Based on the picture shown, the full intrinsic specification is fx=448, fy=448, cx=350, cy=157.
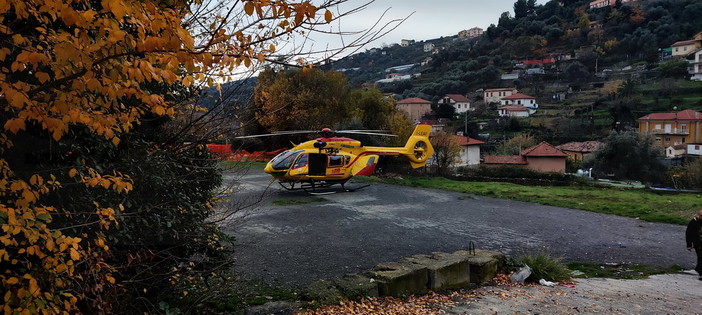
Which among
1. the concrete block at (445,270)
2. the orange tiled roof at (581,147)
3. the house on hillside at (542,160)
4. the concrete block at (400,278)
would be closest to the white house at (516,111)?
the orange tiled roof at (581,147)

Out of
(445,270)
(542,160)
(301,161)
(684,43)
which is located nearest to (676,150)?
(542,160)

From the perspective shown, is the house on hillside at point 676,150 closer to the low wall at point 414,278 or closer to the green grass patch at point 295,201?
the green grass patch at point 295,201

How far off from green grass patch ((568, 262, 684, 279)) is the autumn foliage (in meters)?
7.66

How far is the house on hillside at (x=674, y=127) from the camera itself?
168 feet

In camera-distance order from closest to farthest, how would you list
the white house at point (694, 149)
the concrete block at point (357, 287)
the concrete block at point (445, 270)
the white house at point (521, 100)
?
the concrete block at point (357, 287)
the concrete block at point (445, 270)
the white house at point (694, 149)
the white house at point (521, 100)

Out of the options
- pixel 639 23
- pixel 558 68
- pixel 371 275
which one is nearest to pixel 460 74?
pixel 558 68

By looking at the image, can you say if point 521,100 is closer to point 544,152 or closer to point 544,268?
point 544,152

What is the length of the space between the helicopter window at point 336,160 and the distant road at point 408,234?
1.16m

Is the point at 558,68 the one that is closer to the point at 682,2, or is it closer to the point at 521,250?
the point at 682,2

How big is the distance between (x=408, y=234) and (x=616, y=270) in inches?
167

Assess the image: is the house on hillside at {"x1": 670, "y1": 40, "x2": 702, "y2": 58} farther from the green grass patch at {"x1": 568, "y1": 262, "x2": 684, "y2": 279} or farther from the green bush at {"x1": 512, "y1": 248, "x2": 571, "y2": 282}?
the green bush at {"x1": 512, "y1": 248, "x2": 571, "y2": 282}

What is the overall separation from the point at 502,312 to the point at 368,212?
782 centimetres

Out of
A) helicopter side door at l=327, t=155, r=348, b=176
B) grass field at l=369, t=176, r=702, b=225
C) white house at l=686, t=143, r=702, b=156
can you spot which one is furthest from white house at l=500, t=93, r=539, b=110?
helicopter side door at l=327, t=155, r=348, b=176

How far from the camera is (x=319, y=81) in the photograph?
28.0 m
